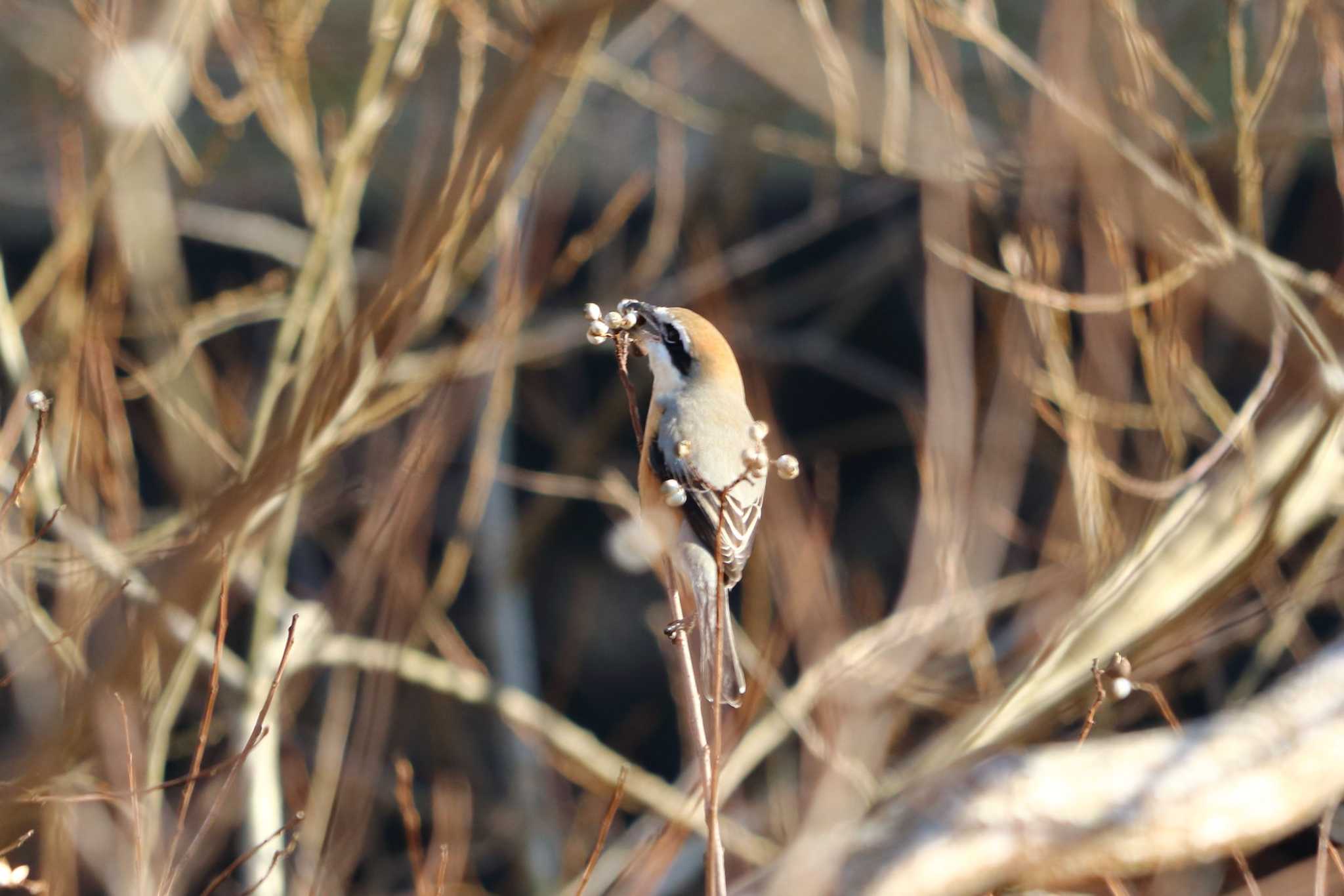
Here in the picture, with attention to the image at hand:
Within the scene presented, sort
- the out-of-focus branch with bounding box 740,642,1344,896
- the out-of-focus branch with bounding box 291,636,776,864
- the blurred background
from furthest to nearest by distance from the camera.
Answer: the out-of-focus branch with bounding box 291,636,776,864
the blurred background
the out-of-focus branch with bounding box 740,642,1344,896

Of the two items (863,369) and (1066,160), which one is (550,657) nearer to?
(863,369)

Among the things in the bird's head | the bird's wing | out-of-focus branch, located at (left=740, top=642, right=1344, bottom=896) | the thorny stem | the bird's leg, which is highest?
the bird's head

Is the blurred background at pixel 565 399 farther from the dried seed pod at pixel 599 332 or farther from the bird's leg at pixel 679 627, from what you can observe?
the dried seed pod at pixel 599 332

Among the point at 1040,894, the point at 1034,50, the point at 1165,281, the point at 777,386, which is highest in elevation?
the point at 1034,50

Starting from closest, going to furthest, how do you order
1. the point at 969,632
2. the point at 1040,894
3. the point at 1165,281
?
the point at 1040,894
the point at 1165,281
the point at 969,632

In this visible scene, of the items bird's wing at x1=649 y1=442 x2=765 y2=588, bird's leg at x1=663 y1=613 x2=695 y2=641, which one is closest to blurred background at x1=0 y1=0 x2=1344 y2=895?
bird's leg at x1=663 y1=613 x2=695 y2=641

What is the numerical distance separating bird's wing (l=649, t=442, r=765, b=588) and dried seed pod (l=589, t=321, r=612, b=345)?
70cm

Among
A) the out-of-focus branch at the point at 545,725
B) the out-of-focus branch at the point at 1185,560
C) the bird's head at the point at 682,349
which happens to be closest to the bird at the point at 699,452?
the bird's head at the point at 682,349

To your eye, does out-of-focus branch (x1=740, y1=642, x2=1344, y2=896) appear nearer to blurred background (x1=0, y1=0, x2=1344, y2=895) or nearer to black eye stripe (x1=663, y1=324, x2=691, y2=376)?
blurred background (x1=0, y1=0, x2=1344, y2=895)

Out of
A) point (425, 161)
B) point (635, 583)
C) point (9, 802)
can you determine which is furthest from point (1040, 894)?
point (635, 583)

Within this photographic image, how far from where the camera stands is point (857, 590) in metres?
5.40

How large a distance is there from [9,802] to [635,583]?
5203 mm

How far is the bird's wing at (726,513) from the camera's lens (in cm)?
278

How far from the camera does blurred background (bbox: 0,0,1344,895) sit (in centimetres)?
237
